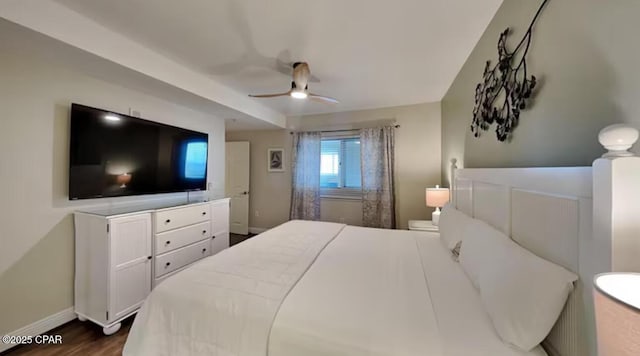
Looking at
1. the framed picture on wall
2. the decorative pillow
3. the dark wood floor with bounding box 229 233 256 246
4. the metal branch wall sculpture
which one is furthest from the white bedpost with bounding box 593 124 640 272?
the dark wood floor with bounding box 229 233 256 246

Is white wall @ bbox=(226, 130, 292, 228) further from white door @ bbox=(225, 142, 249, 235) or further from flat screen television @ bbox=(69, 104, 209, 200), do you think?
flat screen television @ bbox=(69, 104, 209, 200)

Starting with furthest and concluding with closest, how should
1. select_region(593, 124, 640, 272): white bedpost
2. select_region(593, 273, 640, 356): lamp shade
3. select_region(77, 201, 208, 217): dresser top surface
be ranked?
select_region(77, 201, 208, 217): dresser top surface, select_region(593, 124, 640, 272): white bedpost, select_region(593, 273, 640, 356): lamp shade

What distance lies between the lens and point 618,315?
0.39 m

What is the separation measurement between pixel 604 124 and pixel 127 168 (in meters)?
3.37

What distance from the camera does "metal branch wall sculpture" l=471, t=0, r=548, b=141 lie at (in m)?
1.25

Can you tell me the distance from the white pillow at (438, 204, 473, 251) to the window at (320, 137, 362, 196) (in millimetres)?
2149

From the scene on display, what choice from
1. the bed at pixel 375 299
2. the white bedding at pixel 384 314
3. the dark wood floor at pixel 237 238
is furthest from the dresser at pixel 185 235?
the white bedding at pixel 384 314

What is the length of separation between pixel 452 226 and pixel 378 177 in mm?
2100

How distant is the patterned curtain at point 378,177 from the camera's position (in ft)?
12.7

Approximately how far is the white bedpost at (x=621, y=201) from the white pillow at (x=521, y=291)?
194 mm

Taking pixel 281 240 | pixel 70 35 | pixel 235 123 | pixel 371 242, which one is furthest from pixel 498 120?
pixel 235 123

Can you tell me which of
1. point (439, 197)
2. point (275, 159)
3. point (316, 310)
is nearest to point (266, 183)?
point (275, 159)

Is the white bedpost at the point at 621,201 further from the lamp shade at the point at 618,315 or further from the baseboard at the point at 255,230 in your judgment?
the baseboard at the point at 255,230

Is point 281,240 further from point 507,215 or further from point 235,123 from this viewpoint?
point 235,123
